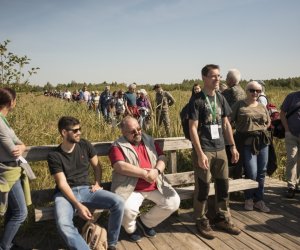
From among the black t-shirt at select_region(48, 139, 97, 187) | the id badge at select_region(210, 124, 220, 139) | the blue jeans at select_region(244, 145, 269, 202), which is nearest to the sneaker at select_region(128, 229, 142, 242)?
the black t-shirt at select_region(48, 139, 97, 187)

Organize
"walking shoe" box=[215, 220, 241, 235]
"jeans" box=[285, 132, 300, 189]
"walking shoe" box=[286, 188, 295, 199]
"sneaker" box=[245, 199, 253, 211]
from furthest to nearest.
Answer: "walking shoe" box=[286, 188, 295, 199], "jeans" box=[285, 132, 300, 189], "sneaker" box=[245, 199, 253, 211], "walking shoe" box=[215, 220, 241, 235]

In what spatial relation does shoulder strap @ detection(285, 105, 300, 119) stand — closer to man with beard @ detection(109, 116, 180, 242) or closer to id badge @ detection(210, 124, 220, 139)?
id badge @ detection(210, 124, 220, 139)

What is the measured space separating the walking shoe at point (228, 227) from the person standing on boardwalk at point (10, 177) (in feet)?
7.07

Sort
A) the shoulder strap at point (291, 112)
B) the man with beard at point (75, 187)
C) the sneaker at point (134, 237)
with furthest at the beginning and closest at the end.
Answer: the shoulder strap at point (291, 112), the sneaker at point (134, 237), the man with beard at point (75, 187)

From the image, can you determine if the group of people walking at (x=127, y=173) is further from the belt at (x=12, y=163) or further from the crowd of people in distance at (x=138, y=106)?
the crowd of people in distance at (x=138, y=106)

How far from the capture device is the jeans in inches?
179

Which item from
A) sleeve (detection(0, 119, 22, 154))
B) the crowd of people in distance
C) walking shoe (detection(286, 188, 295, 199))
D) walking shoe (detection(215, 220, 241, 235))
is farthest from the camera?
the crowd of people in distance

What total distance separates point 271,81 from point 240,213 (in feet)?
158

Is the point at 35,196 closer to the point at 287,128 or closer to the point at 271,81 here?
the point at 287,128

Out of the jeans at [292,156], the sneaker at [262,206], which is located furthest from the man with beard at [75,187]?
the jeans at [292,156]

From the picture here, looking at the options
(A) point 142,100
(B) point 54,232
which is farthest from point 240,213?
(A) point 142,100

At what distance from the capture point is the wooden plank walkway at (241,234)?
3350 mm

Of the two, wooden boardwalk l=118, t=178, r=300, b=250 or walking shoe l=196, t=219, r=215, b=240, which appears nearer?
wooden boardwalk l=118, t=178, r=300, b=250

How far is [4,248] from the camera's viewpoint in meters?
3.02
